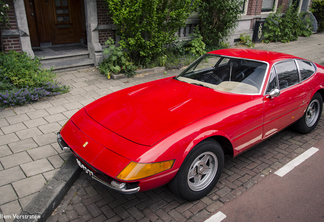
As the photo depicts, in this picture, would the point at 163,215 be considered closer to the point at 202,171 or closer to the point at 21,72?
the point at 202,171

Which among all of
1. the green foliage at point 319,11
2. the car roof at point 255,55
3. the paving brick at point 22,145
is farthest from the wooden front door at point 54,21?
the green foliage at point 319,11

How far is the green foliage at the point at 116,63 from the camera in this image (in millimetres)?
7289

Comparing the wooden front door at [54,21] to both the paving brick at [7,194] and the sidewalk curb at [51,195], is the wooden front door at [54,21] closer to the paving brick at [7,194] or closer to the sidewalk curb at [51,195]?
the sidewalk curb at [51,195]

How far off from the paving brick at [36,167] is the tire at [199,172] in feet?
5.94

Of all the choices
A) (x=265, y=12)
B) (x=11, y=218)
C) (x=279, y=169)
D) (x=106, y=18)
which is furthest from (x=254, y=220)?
(x=265, y=12)

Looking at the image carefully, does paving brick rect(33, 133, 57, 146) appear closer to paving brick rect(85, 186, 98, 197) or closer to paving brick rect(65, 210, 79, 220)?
paving brick rect(85, 186, 98, 197)

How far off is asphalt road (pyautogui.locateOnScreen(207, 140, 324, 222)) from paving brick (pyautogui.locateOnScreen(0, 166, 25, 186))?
2.48 meters

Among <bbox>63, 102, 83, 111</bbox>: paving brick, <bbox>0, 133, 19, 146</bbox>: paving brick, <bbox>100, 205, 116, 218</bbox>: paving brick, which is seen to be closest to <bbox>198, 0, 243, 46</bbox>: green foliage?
<bbox>63, 102, 83, 111</bbox>: paving brick

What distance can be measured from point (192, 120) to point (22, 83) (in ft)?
14.5

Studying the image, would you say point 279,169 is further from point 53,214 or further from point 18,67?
point 18,67

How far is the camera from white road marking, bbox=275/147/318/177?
3.72 metres

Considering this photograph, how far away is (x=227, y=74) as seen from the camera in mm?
4004

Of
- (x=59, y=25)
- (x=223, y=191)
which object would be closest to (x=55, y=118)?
(x=223, y=191)

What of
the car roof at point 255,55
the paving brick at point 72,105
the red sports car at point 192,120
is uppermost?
the car roof at point 255,55
